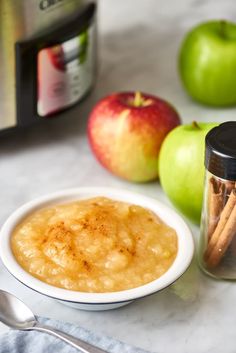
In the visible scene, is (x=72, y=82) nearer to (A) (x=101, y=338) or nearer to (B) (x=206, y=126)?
(B) (x=206, y=126)

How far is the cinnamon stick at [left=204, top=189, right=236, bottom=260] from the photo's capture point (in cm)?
76

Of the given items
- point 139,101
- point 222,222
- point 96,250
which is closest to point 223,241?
point 222,222

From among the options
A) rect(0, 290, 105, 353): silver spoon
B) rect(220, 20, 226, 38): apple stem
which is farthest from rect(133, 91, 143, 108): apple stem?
rect(0, 290, 105, 353): silver spoon

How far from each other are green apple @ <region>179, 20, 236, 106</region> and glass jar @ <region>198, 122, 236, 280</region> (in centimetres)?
31

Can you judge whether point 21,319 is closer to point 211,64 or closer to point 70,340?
point 70,340

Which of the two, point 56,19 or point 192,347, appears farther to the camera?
point 56,19

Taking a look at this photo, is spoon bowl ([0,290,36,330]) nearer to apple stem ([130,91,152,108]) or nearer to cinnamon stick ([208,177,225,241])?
cinnamon stick ([208,177,225,241])

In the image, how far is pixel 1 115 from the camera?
0.96m

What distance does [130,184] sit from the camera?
0.98 m

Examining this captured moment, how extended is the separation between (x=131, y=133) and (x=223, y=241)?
0.70 feet

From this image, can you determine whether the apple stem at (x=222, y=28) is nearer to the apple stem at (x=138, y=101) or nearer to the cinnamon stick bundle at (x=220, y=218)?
the apple stem at (x=138, y=101)

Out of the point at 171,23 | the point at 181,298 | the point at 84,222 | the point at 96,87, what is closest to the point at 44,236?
the point at 84,222

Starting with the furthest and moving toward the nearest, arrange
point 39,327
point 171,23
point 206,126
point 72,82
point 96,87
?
point 171,23 < point 96,87 < point 72,82 < point 206,126 < point 39,327

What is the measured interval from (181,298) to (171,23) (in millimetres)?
687
